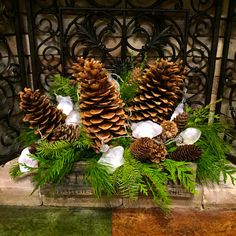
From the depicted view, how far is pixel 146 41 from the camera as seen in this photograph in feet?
3.70

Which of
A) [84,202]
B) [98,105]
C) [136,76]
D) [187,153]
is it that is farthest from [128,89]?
[84,202]

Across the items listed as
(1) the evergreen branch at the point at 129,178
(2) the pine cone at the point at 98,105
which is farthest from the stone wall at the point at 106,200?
(2) the pine cone at the point at 98,105

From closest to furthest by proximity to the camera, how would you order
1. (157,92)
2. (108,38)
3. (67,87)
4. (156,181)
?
(156,181) < (157,92) < (67,87) < (108,38)

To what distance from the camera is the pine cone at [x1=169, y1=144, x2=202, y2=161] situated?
880 millimetres

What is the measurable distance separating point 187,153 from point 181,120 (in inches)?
4.2

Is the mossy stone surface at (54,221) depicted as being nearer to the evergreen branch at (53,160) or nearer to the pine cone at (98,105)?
the evergreen branch at (53,160)

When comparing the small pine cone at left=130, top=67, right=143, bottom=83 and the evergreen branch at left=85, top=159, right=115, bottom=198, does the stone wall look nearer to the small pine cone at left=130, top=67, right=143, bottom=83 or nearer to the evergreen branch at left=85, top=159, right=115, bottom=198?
the evergreen branch at left=85, top=159, right=115, bottom=198

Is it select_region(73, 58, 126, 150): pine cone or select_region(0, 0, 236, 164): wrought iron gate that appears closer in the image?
select_region(73, 58, 126, 150): pine cone

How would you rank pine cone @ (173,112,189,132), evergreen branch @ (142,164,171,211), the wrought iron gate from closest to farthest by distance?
evergreen branch @ (142,164,171,211)
pine cone @ (173,112,189,132)
the wrought iron gate

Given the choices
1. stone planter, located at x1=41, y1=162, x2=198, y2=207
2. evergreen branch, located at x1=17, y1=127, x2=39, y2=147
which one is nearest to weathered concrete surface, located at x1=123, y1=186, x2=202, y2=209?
stone planter, located at x1=41, y1=162, x2=198, y2=207

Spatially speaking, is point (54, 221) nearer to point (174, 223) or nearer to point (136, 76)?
point (174, 223)

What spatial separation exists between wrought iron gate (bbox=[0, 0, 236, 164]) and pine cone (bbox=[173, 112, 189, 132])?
225 millimetres

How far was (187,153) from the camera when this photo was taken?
2.90ft

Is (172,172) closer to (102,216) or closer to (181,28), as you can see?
(102,216)
